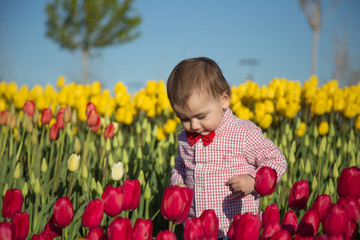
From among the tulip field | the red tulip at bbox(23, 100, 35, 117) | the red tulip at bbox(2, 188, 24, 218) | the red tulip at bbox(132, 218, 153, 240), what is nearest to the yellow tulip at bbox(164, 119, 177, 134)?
the tulip field

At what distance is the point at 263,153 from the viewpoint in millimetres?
1844

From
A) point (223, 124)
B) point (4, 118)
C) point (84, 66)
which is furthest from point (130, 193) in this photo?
point (84, 66)

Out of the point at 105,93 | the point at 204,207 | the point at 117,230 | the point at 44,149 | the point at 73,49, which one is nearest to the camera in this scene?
the point at 117,230

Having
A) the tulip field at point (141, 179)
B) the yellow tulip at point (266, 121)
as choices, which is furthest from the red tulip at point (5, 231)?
the yellow tulip at point (266, 121)

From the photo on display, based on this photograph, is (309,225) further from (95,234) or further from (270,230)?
(95,234)

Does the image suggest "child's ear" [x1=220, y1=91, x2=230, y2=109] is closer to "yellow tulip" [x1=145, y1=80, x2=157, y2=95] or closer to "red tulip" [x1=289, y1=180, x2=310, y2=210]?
"red tulip" [x1=289, y1=180, x2=310, y2=210]

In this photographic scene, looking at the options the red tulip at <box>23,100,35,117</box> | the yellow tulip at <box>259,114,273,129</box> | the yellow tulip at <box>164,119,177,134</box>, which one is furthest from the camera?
the yellow tulip at <box>259,114,273,129</box>

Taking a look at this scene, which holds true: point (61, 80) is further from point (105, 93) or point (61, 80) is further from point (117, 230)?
point (117, 230)

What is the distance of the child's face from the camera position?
1.74 metres

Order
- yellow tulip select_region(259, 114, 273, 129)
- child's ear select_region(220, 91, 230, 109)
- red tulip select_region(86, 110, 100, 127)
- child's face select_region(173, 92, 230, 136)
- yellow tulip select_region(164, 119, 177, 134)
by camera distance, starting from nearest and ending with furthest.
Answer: child's face select_region(173, 92, 230, 136) → child's ear select_region(220, 91, 230, 109) → red tulip select_region(86, 110, 100, 127) → yellow tulip select_region(164, 119, 177, 134) → yellow tulip select_region(259, 114, 273, 129)

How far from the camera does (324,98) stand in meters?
4.05

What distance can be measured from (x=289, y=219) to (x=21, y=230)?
0.84 meters

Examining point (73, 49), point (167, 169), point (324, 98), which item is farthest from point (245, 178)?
point (73, 49)

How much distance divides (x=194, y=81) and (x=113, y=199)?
0.64 m
